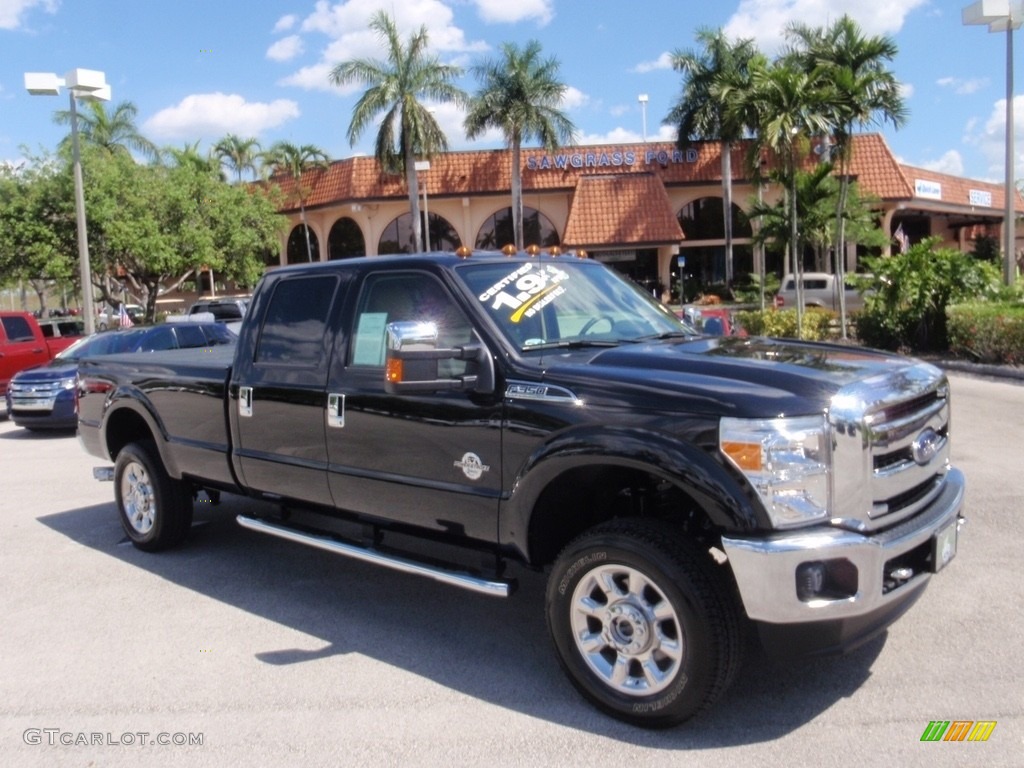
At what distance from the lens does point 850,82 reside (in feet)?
70.8

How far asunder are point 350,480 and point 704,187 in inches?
1527

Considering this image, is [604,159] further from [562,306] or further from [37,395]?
[562,306]

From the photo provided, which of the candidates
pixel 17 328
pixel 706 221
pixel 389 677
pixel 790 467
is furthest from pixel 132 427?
pixel 706 221

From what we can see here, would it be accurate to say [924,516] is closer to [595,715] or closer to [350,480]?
[595,715]

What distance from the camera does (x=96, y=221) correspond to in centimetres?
2623

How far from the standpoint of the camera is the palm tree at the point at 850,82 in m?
21.8

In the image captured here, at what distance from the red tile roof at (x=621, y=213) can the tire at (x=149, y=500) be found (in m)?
32.3

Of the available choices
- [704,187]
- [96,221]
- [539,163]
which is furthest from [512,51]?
[96,221]

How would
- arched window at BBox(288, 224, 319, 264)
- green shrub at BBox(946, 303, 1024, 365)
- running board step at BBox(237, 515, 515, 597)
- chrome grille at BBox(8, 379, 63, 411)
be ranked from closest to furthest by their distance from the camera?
1. running board step at BBox(237, 515, 515, 597)
2. chrome grille at BBox(8, 379, 63, 411)
3. green shrub at BBox(946, 303, 1024, 365)
4. arched window at BBox(288, 224, 319, 264)

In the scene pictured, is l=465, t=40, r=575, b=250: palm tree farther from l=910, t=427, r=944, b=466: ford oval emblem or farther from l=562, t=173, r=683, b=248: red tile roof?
l=910, t=427, r=944, b=466: ford oval emblem

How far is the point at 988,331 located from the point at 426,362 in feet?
46.4

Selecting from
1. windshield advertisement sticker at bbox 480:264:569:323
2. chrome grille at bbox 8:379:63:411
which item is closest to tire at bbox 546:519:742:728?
windshield advertisement sticker at bbox 480:264:569:323

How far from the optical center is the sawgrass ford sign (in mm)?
40812

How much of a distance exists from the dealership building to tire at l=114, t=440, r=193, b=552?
107 ft
